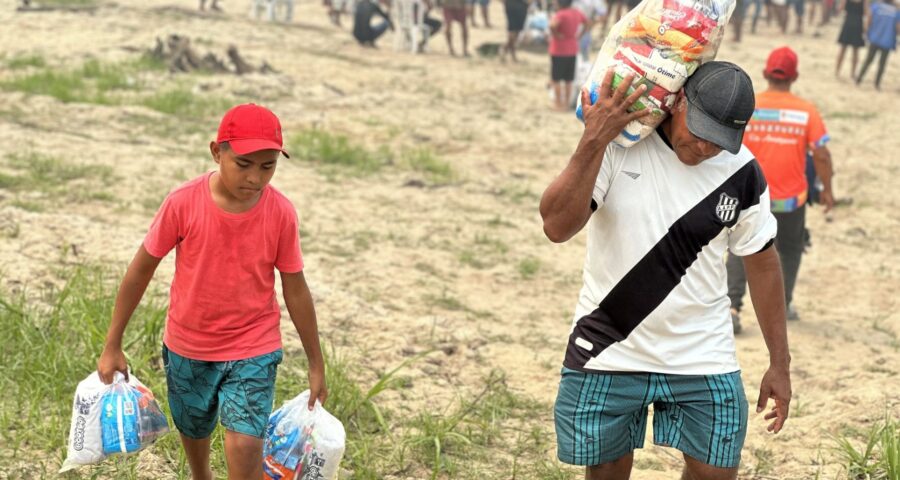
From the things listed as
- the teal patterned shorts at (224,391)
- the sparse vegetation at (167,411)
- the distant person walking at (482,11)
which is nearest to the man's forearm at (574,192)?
the teal patterned shorts at (224,391)

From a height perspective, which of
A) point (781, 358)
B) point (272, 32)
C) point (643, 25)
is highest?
point (643, 25)

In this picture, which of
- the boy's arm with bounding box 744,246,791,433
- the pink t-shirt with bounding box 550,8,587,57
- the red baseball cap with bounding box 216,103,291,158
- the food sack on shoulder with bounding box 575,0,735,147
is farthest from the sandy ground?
the red baseball cap with bounding box 216,103,291,158

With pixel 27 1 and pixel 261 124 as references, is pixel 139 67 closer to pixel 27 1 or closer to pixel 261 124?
pixel 27 1

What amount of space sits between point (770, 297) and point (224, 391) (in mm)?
1645

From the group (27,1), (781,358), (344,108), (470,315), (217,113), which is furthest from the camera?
(27,1)

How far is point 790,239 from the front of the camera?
6992 mm

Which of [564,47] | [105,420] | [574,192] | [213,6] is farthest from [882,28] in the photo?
[105,420]

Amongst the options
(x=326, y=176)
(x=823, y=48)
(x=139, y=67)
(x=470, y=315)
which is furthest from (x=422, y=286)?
(x=823, y=48)

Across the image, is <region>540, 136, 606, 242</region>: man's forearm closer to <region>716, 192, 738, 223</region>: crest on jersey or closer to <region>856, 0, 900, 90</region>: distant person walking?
<region>716, 192, 738, 223</region>: crest on jersey

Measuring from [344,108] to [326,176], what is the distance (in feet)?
10.7

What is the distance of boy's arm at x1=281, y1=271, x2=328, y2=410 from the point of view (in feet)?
11.5

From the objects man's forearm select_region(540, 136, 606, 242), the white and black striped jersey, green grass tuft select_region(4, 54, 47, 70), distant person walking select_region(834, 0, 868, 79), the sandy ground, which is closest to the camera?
man's forearm select_region(540, 136, 606, 242)

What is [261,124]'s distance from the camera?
321 cm

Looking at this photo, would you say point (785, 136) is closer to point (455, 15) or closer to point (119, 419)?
point (119, 419)
